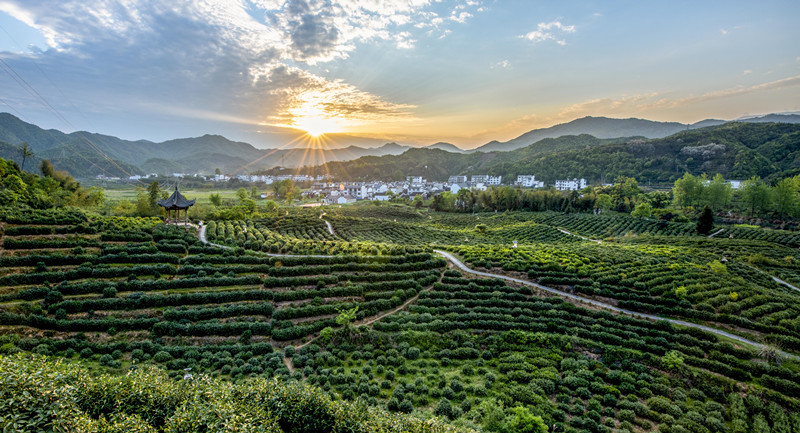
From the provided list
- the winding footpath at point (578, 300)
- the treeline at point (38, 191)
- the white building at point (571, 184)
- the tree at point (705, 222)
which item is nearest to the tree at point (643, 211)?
the tree at point (705, 222)

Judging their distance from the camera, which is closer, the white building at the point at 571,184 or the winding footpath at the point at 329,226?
the winding footpath at the point at 329,226

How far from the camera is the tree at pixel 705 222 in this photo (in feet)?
187

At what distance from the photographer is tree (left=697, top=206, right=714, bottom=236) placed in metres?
57.0

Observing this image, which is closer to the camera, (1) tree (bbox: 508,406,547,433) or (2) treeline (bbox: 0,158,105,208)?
(1) tree (bbox: 508,406,547,433)

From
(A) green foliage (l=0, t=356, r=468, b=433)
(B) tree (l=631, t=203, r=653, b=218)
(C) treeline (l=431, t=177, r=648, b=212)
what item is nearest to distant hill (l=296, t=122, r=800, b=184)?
(C) treeline (l=431, t=177, r=648, b=212)

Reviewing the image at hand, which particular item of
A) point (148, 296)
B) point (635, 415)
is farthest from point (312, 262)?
point (635, 415)

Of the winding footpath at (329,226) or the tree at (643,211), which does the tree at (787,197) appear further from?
the winding footpath at (329,226)

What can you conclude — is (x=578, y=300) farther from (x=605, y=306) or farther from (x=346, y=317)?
(x=346, y=317)

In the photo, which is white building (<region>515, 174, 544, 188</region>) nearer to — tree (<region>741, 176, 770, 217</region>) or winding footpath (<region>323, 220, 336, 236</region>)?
tree (<region>741, 176, 770, 217</region>)

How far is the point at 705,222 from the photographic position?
57344 mm

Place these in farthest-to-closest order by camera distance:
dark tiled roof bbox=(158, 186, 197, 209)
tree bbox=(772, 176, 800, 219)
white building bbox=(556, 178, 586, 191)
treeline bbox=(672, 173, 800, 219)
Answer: white building bbox=(556, 178, 586, 191)
treeline bbox=(672, 173, 800, 219)
tree bbox=(772, 176, 800, 219)
dark tiled roof bbox=(158, 186, 197, 209)

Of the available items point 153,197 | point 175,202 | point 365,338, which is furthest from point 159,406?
point 153,197

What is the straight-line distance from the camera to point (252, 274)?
97.8 feet

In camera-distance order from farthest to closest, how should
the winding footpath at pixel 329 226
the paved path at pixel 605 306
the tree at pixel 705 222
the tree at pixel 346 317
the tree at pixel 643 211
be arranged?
the tree at pixel 643 211, the tree at pixel 705 222, the winding footpath at pixel 329 226, the tree at pixel 346 317, the paved path at pixel 605 306
